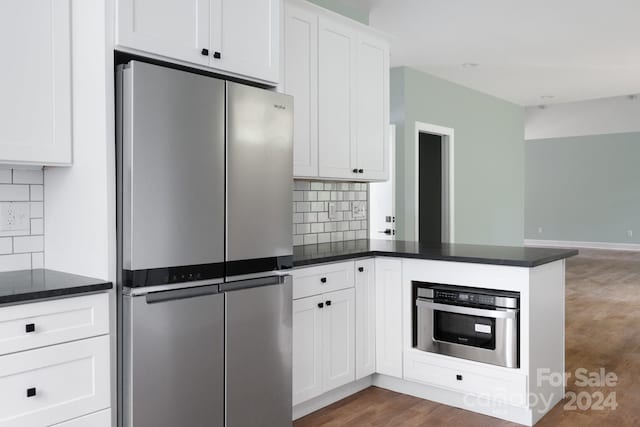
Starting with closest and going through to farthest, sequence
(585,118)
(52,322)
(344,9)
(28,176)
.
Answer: (52,322) < (28,176) < (344,9) < (585,118)

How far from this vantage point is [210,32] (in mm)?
2443

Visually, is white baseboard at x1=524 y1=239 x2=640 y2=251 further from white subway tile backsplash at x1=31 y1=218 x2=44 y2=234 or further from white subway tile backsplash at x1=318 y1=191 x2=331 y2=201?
white subway tile backsplash at x1=31 y1=218 x2=44 y2=234

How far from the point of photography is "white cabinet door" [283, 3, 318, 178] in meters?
3.31

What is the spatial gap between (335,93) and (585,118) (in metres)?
9.85

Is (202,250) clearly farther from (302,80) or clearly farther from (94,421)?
(302,80)

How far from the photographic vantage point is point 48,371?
189 cm

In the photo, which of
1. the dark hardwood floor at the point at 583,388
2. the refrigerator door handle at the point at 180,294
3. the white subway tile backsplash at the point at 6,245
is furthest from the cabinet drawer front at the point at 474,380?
the white subway tile backsplash at the point at 6,245

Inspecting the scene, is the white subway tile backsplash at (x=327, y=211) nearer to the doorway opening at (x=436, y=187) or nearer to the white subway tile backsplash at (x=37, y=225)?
the white subway tile backsplash at (x=37, y=225)

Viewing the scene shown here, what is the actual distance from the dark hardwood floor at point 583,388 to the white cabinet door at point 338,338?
20 cm

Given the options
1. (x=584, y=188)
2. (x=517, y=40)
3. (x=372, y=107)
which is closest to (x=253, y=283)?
(x=372, y=107)

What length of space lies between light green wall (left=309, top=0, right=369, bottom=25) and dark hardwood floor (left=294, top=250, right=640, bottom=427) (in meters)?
2.82

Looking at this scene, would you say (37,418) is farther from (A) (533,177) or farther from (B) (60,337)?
(A) (533,177)

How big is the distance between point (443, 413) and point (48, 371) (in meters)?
2.20

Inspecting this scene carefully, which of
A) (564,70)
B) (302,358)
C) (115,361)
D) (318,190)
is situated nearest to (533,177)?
(564,70)
